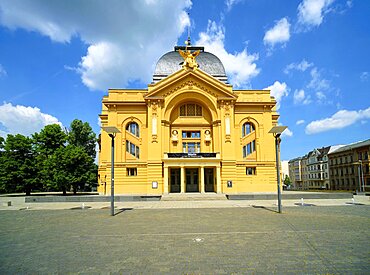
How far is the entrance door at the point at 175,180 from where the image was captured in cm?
3756

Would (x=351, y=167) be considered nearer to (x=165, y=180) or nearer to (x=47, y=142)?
(x=165, y=180)

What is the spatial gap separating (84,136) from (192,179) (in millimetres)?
30238

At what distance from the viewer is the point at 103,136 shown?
38.8m

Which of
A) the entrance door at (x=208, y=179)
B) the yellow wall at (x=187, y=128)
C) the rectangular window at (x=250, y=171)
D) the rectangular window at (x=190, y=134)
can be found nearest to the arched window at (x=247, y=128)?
the yellow wall at (x=187, y=128)

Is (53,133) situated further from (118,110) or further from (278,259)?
(278,259)

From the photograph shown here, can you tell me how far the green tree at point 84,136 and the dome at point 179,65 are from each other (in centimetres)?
2241

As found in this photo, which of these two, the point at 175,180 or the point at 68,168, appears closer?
the point at 175,180

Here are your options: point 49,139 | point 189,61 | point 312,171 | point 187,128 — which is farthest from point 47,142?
point 312,171

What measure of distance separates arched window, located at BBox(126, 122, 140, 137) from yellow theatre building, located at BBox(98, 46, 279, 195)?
155 mm

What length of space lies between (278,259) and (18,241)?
30.7ft

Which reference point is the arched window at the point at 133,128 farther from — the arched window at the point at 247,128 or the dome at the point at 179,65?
the arched window at the point at 247,128

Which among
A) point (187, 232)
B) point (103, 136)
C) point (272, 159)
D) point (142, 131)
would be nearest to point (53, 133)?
point (103, 136)

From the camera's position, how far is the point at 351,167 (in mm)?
60156

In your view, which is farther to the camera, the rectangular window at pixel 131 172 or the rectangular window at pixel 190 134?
the rectangular window at pixel 190 134
